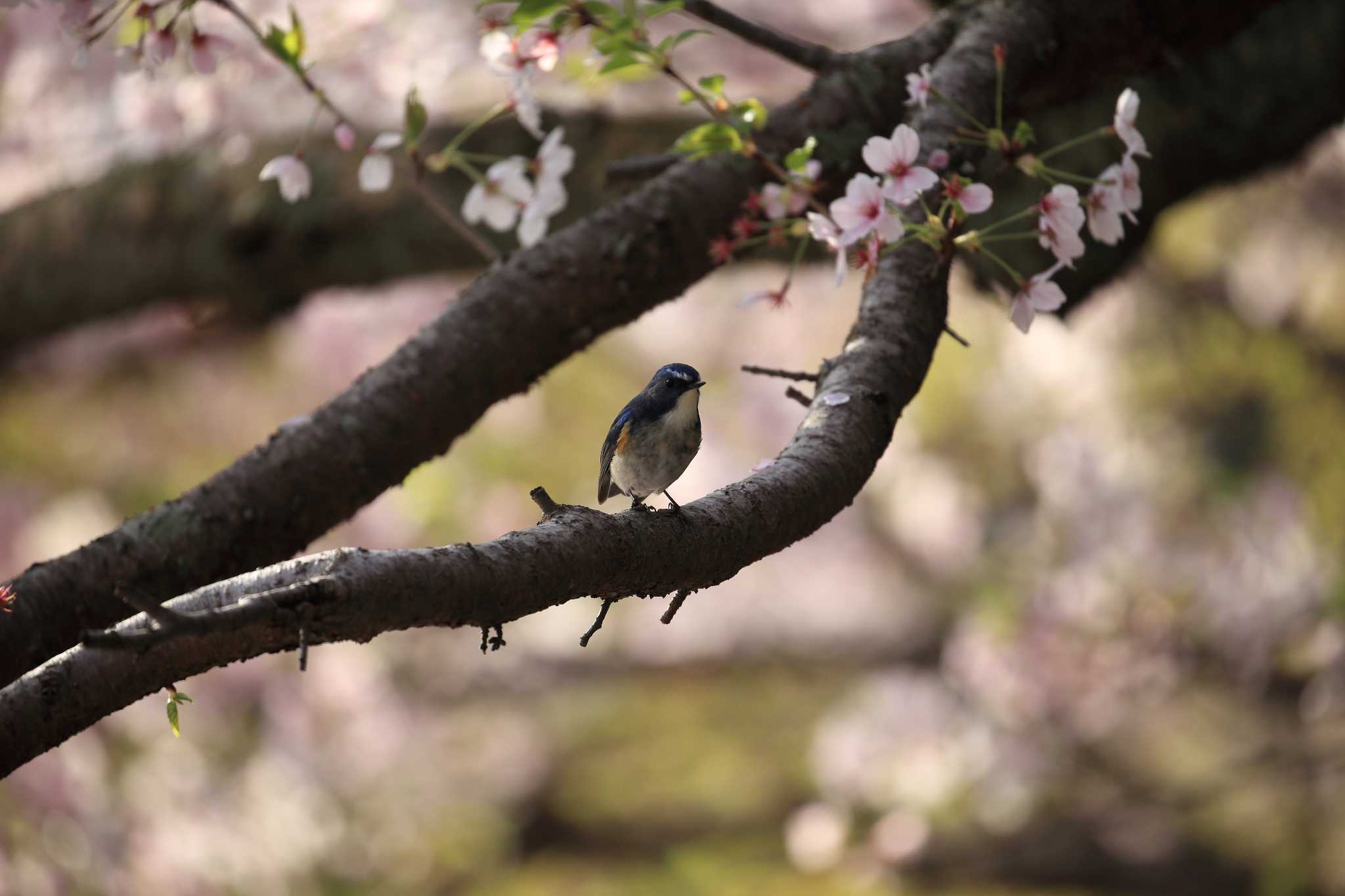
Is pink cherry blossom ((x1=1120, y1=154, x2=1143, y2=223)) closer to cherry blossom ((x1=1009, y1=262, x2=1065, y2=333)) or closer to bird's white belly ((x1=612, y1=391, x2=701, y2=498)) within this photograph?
cherry blossom ((x1=1009, y1=262, x2=1065, y2=333))

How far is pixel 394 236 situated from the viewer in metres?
2.42

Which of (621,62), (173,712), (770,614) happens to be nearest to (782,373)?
(621,62)

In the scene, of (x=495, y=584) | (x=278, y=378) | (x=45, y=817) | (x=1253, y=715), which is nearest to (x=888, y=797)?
(x=1253, y=715)

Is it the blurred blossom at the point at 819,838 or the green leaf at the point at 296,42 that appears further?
the blurred blossom at the point at 819,838

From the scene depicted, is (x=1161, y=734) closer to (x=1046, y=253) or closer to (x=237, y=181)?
(x=1046, y=253)

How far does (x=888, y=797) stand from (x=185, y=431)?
3.26m

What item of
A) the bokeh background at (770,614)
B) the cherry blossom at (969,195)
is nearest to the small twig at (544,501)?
the cherry blossom at (969,195)

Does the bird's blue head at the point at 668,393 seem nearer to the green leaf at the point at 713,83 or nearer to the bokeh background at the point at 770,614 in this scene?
the green leaf at the point at 713,83

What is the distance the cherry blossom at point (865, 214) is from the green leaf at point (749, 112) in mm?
220

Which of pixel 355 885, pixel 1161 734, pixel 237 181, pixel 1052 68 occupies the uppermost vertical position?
pixel 237 181

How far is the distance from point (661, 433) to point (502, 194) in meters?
0.60

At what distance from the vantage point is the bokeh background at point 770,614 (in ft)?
13.7

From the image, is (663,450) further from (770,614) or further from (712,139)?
(770,614)

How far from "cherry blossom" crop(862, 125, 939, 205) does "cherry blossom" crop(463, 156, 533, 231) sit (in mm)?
583
